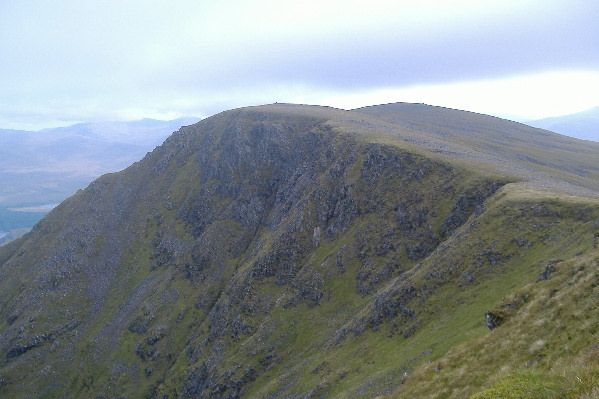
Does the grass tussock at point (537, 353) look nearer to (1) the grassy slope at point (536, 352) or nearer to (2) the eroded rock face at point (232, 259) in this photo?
(1) the grassy slope at point (536, 352)

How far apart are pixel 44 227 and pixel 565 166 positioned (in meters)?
276

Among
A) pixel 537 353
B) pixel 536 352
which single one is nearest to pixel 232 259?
pixel 536 352

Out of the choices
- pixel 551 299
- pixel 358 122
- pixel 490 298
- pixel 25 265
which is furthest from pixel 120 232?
pixel 551 299

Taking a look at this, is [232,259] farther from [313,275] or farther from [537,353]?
[537,353]

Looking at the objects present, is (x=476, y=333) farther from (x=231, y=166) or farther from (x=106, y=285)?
(x=106, y=285)

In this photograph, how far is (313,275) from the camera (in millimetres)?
101062

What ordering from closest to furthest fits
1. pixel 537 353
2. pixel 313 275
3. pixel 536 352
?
pixel 537 353 → pixel 536 352 → pixel 313 275

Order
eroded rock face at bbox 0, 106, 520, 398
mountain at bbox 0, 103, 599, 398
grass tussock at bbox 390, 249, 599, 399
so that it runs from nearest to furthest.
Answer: grass tussock at bbox 390, 249, 599, 399
mountain at bbox 0, 103, 599, 398
eroded rock face at bbox 0, 106, 520, 398

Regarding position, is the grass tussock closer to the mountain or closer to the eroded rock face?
the mountain

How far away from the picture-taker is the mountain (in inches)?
1289

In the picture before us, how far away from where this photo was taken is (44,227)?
190 m

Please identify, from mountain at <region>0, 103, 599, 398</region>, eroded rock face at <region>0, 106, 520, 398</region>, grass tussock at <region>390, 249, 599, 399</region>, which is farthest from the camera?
eroded rock face at <region>0, 106, 520, 398</region>

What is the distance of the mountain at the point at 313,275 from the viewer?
107 feet

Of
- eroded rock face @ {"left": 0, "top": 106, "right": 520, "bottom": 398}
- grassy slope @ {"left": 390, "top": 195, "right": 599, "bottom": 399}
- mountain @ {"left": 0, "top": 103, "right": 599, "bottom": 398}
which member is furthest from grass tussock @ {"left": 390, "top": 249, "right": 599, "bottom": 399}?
eroded rock face @ {"left": 0, "top": 106, "right": 520, "bottom": 398}
